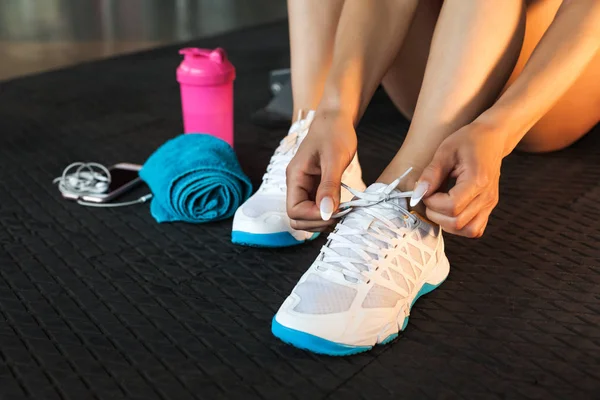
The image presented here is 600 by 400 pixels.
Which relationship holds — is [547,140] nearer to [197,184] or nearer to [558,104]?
[558,104]

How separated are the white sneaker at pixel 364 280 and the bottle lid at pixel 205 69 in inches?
20.3

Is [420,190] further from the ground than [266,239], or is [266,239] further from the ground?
[420,190]

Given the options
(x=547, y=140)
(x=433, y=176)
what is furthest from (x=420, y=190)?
(x=547, y=140)

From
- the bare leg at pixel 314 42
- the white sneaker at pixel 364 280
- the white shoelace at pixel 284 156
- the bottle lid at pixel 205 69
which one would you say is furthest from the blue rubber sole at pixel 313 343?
the bottle lid at pixel 205 69

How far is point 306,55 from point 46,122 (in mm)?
714

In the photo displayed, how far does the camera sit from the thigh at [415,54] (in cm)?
107

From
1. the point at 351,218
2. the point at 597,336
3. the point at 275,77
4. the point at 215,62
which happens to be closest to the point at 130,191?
the point at 215,62

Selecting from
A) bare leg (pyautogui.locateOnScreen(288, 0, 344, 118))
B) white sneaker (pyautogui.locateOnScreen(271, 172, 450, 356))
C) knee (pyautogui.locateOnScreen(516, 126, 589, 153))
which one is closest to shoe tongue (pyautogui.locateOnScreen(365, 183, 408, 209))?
white sneaker (pyautogui.locateOnScreen(271, 172, 450, 356))

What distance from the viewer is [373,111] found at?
1604mm

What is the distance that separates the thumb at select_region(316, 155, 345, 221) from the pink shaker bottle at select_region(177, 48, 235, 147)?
0.52 metres

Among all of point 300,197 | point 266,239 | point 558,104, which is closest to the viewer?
point 300,197

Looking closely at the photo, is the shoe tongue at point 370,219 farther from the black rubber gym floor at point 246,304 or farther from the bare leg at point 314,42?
the bare leg at point 314,42

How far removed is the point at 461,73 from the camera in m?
0.86

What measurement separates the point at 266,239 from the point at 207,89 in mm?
409
